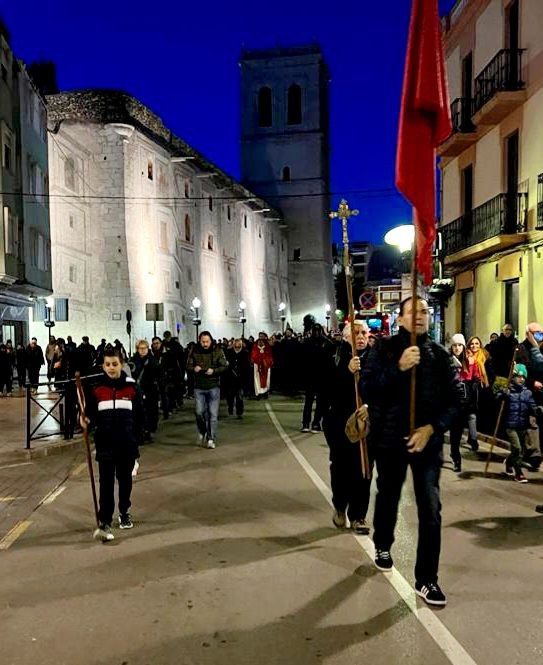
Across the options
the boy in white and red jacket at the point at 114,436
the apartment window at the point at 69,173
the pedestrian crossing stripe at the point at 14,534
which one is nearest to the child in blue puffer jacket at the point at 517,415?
the boy in white and red jacket at the point at 114,436

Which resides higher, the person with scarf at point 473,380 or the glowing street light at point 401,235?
the glowing street light at point 401,235

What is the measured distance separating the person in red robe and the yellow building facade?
653 centimetres

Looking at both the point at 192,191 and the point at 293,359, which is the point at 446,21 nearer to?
the point at 293,359

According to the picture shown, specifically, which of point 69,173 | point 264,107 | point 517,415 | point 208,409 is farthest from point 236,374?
point 264,107

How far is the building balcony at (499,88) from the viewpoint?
16891 millimetres

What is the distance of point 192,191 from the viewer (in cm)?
4181

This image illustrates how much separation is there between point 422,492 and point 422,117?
8.75ft

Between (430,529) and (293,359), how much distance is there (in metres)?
18.4

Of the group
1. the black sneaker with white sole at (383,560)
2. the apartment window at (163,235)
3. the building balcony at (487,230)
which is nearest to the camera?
the black sneaker with white sole at (383,560)

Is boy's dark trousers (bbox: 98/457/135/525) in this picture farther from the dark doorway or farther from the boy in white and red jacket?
the dark doorway

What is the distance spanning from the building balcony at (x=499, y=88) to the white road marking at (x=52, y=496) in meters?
14.6

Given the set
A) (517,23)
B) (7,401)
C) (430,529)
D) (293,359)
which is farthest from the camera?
(293,359)

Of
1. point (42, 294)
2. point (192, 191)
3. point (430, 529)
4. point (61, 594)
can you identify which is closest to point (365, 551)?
point (430, 529)

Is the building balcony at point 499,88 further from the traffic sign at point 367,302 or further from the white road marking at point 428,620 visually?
the white road marking at point 428,620
